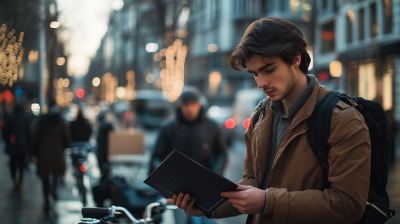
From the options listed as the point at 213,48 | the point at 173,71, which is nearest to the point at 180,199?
the point at 173,71

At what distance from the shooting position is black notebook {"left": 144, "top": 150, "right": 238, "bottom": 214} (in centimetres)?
176

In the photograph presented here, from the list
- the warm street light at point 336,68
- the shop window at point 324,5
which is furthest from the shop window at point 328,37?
the warm street light at point 336,68

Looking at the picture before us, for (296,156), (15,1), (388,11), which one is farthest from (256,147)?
(388,11)

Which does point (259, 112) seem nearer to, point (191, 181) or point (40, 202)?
point (191, 181)

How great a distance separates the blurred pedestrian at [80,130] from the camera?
10.0 m

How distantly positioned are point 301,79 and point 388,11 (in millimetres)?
19948

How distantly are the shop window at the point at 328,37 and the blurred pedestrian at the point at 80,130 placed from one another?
23894 mm

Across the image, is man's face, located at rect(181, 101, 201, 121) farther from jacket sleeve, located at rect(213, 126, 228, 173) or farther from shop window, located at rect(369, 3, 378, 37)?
shop window, located at rect(369, 3, 378, 37)

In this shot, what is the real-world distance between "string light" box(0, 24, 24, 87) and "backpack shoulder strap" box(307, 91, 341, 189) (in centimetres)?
379

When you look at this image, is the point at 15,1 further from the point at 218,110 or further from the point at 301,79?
the point at 218,110

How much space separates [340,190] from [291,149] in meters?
0.29

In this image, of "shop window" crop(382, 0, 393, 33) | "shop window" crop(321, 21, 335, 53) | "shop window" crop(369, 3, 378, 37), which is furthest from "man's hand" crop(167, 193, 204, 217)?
"shop window" crop(321, 21, 335, 53)

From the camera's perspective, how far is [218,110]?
19203 mm

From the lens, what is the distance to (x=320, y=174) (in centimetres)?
175
